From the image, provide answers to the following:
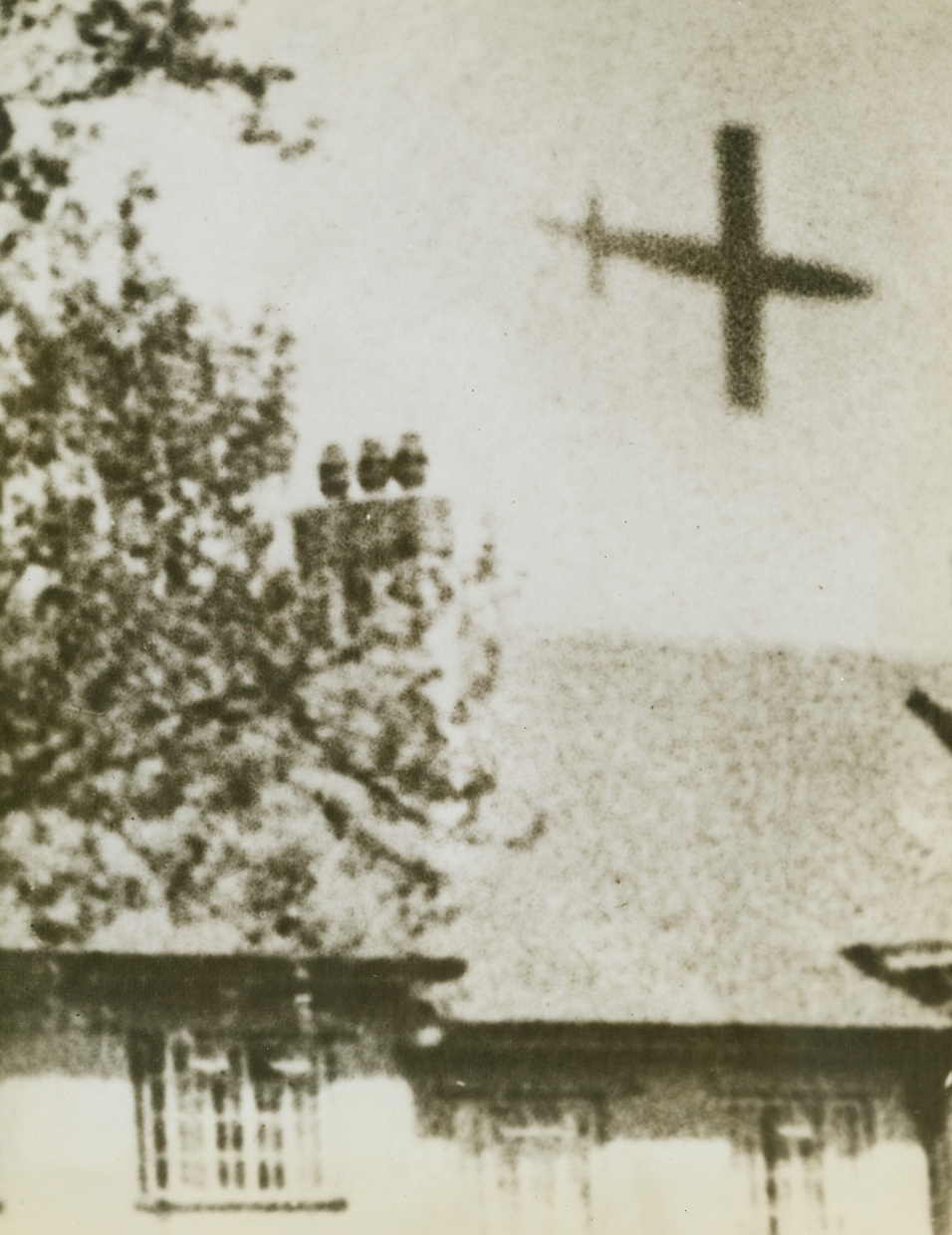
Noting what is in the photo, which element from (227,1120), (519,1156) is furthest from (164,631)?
(519,1156)

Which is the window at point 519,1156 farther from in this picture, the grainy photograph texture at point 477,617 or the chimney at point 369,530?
the chimney at point 369,530

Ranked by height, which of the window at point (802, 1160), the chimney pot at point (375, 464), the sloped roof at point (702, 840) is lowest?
the window at point (802, 1160)

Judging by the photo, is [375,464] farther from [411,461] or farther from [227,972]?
[227,972]

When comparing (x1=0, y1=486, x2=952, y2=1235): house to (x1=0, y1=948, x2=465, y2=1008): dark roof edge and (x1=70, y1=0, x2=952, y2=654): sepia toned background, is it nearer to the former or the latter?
(x1=0, y1=948, x2=465, y2=1008): dark roof edge

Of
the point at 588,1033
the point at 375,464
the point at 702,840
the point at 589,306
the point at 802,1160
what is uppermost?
the point at 589,306

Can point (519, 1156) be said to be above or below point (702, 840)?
below

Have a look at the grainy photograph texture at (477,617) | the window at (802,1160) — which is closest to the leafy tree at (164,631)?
the grainy photograph texture at (477,617)
